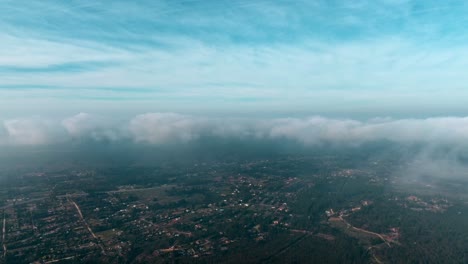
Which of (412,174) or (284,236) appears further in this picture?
(412,174)

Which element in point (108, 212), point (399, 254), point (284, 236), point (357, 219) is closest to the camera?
point (399, 254)

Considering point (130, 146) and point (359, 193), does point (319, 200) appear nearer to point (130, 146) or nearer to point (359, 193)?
point (359, 193)

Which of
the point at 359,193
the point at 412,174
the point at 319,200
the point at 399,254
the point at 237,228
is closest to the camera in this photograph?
the point at 399,254

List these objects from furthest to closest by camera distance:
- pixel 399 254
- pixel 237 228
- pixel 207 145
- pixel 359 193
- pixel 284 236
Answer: pixel 207 145 → pixel 359 193 → pixel 237 228 → pixel 284 236 → pixel 399 254

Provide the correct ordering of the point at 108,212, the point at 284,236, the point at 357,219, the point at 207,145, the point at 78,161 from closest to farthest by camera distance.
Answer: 1. the point at 284,236
2. the point at 357,219
3. the point at 108,212
4. the point at 78,161
5. the point at 207,145

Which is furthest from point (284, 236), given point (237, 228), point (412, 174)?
point (412, 174)

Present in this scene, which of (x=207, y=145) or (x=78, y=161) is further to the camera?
(x=207, y=145)

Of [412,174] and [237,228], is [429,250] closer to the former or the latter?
[237,228]

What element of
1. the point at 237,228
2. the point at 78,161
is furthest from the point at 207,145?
the point at 237,228

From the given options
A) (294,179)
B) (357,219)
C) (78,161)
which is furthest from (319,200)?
(78,161)
